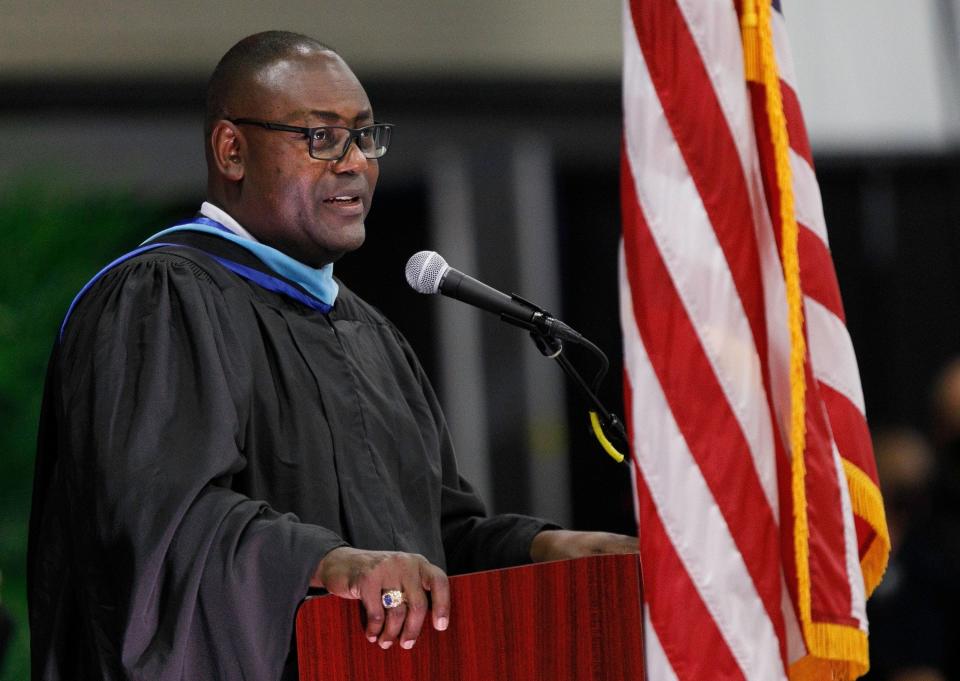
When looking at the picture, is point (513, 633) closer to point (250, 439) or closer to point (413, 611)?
point (413, 611)

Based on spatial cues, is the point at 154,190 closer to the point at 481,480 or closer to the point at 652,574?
the point at 481,480

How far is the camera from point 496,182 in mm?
6676

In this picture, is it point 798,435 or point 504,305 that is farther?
point 504,305

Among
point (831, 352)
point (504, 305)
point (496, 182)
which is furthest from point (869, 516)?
point (496, 182)

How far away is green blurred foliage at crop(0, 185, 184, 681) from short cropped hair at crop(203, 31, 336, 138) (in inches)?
94.4

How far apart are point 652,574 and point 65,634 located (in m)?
1.01

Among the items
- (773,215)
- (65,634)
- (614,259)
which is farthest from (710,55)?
(614,259)

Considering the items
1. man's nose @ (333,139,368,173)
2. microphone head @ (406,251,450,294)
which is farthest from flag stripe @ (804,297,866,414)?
man's nose @ (333,139,368,173)

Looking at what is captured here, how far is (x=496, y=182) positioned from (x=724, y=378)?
456 cm

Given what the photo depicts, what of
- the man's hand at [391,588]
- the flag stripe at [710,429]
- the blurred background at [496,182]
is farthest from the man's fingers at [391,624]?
the blurred background at [496,182]

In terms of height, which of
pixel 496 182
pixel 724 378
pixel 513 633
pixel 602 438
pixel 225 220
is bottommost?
pixel 513 633

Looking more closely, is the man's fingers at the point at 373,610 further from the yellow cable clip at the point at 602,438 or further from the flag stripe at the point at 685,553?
the yellow cable clip at the point at 602,438

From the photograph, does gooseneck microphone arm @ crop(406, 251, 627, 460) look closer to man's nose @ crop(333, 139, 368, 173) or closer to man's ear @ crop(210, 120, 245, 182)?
man's nose @ crop(333, 139, 368, 173)

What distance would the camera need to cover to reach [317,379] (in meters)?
2.62
